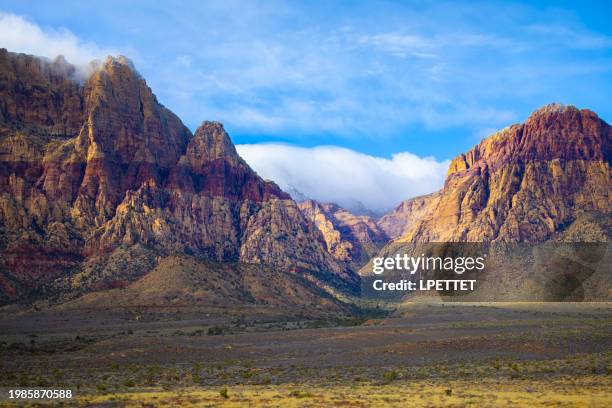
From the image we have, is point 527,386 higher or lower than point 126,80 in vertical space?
lower

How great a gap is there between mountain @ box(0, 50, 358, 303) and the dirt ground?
134 feet

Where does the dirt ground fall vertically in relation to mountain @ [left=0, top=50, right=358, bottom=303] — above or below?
below

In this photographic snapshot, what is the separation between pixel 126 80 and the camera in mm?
185500

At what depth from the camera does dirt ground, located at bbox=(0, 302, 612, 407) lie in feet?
126

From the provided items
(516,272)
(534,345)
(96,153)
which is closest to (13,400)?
(534,345)

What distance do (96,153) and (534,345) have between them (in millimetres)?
125322

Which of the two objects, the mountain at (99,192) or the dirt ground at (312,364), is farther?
the mountain at (99,192)

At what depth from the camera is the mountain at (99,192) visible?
149375mm

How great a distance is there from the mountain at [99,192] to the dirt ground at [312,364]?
134ft

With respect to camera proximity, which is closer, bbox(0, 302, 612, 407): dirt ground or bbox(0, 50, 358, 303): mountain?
bbox(0, 302, 612, 407): dirt ground

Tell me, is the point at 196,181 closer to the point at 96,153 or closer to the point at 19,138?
the point at 96,153

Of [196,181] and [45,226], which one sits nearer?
[45,226]

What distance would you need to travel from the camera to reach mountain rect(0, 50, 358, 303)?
14938 centimetres

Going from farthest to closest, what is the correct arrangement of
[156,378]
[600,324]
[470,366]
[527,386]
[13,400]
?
[600,324] → [470,366] → [156,378] → [527,386] → [13,400]
